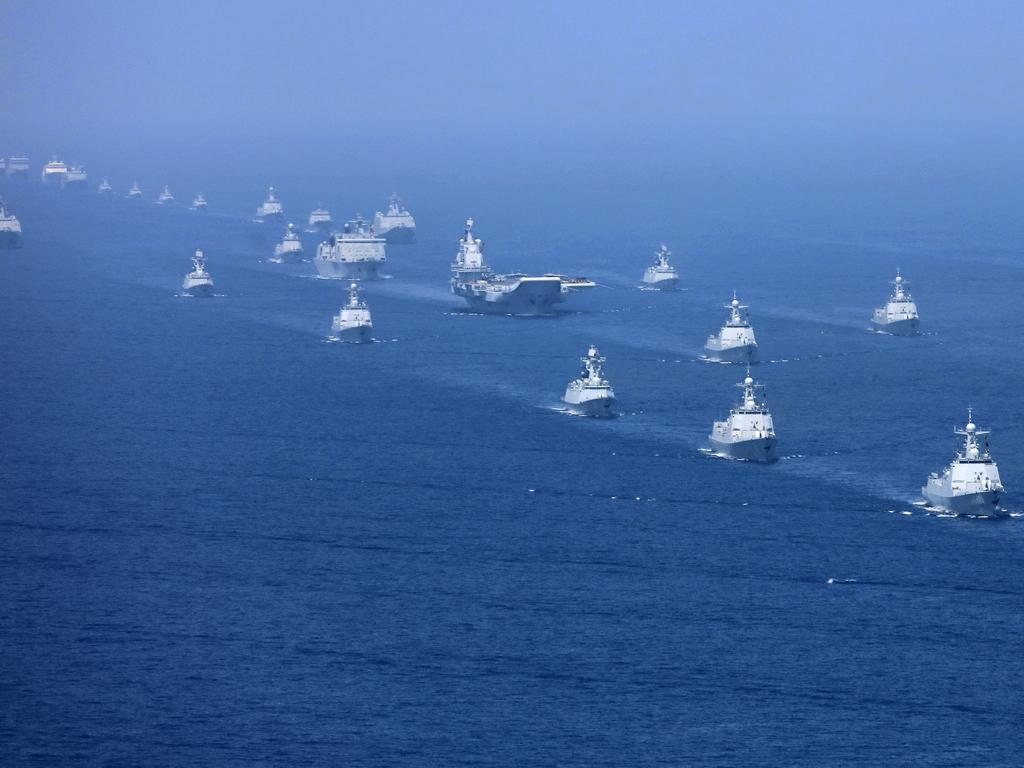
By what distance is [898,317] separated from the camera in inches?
7190

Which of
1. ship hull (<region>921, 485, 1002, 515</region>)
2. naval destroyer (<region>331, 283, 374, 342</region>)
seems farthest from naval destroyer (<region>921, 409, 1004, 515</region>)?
naval destroyer (<region>331, 283, 374, 342</region>)

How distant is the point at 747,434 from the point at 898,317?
181 ft

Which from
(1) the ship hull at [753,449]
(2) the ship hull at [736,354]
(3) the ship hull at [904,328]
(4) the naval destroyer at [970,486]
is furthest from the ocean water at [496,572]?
(3) the ship hull at [904,328]

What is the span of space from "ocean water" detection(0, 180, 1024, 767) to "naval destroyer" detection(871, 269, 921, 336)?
51.1ft

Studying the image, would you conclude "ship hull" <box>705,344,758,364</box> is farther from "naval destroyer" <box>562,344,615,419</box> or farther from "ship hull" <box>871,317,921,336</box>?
"naval destroyer" <box>562,344,615,419</box>

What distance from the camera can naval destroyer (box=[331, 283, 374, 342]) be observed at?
18425 centimetres

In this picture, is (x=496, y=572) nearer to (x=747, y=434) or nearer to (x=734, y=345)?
(x=747, y=434)

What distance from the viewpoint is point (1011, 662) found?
9294cm

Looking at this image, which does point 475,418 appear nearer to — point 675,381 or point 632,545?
point 675,381

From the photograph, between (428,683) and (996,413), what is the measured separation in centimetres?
6383

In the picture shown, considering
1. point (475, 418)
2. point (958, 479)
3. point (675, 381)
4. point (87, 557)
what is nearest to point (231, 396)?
point (475, 418)

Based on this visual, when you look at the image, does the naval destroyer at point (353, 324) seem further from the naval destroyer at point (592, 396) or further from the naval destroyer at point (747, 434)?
the naval destroyer at point (747, 434)

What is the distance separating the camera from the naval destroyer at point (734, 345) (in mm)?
168500

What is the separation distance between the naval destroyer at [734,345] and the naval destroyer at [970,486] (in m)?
50.0
